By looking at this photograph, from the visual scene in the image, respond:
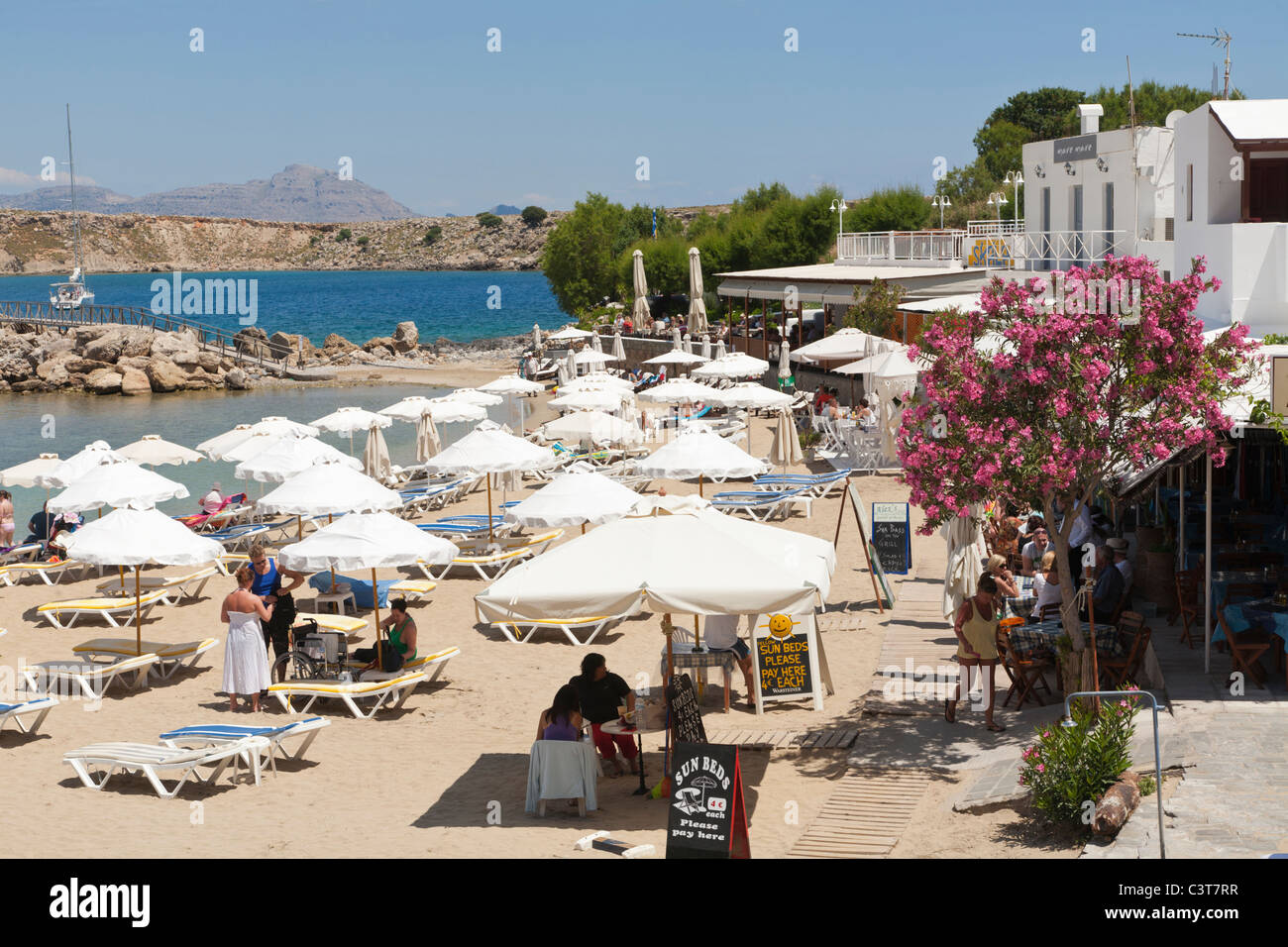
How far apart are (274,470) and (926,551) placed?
9.29 meters

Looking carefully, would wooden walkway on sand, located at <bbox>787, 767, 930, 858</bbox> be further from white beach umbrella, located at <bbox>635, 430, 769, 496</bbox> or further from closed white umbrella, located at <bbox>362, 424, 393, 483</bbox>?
closed white umbrella, located at <bbox>362, 424, 393, 483</bbox>

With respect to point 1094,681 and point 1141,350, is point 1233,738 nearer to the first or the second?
point 1094,681

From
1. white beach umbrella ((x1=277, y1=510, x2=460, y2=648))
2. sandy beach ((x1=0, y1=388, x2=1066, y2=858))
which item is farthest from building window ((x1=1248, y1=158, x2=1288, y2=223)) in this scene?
white beach umbrella ((x1=277, y1=510, x2=460, y2=648))

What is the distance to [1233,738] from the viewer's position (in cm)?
896

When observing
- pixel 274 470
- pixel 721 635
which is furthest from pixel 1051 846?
pixel 274 470

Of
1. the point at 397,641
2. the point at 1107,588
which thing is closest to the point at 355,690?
the point at 397,641

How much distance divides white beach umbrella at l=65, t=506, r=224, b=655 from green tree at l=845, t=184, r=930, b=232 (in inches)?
1904

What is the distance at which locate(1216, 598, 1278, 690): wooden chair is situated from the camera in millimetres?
10117

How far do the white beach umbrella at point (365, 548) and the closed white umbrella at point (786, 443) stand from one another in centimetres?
Answer: 987

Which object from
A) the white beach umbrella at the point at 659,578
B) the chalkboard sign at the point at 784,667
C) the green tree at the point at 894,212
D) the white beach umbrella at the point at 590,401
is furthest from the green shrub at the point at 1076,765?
the green tree at the point at 894,212

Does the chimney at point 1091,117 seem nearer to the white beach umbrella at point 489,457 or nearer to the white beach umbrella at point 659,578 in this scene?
the white beach umbrella at point 489,457

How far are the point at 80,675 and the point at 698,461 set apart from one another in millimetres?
7981

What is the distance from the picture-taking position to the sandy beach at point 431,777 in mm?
8680

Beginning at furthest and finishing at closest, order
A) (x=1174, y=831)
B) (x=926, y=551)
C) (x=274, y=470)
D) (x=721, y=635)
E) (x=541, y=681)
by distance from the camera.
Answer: (x=274, y=470) < (x=926, y=551) < (x=541, y=681) < (x=721, y=635) < (x=1174, y=831)
